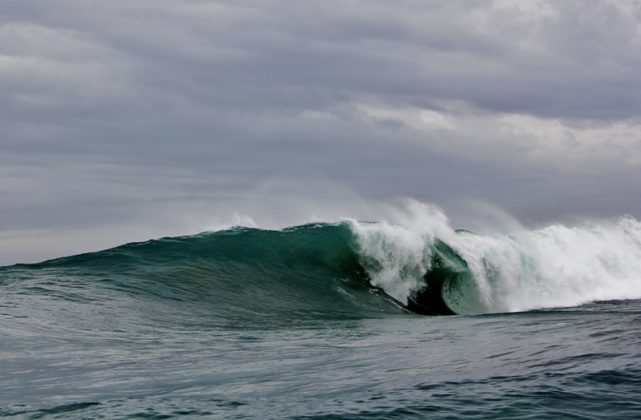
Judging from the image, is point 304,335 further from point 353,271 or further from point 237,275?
point 353,271

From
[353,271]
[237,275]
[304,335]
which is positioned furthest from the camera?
[353,271]

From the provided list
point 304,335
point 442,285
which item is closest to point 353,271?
point 442,285

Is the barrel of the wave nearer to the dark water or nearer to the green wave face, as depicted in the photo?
the dark water

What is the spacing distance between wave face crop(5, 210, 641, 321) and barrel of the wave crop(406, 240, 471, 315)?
0.04 metres

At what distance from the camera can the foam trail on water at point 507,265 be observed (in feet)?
83.3

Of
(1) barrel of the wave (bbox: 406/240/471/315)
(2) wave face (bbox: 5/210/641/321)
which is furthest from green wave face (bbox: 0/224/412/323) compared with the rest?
(1) barrel of the wave (bbox: 406/240/471/315)

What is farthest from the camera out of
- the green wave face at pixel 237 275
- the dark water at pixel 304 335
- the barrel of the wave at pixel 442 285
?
the barrel of the wave at pixel 442 285

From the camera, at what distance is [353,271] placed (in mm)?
24828

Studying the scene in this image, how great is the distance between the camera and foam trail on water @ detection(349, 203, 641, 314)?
25.4 meters

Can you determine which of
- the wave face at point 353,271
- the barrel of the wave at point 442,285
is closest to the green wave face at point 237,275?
the wave face at point 353,271

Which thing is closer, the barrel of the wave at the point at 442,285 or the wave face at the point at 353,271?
the wave face at the point at 353,271

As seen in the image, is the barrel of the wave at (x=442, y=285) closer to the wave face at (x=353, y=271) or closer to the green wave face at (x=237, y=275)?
the wave face at (x=353, y=271)

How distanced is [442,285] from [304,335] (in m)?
12.1

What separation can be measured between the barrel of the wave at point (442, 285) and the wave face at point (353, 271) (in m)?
0.04
